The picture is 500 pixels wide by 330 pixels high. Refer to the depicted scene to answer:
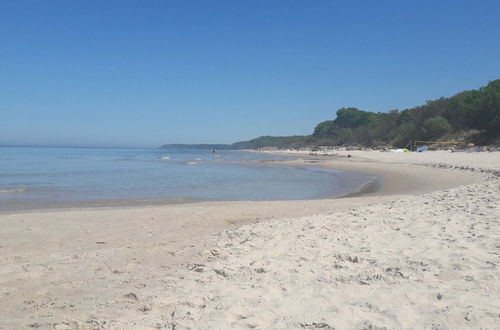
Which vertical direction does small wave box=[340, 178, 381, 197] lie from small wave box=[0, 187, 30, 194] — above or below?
below

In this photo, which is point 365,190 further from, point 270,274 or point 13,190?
point 13,190

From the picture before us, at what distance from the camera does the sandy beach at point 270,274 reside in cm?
318

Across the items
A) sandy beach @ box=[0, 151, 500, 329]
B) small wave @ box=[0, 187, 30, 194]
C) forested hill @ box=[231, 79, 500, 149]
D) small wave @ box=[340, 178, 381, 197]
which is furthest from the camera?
forested hill @ box=[231, 79, 500, 149]

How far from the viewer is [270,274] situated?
4203 millimetres

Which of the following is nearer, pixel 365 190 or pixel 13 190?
pixel 13 190

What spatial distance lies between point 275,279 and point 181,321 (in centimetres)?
125

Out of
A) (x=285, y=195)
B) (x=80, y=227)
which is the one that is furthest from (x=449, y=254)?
(x=285, y=195)

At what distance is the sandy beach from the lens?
10.4ft

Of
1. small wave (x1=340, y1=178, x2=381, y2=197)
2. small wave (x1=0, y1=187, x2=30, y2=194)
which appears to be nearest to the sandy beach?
small wave (x1=340, y1=178, x2=381, y2=197)

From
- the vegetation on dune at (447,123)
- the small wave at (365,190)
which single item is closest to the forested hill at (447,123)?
the vegetation on dune at (447,123)

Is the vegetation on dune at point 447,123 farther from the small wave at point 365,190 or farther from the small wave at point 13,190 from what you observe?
the small wave at point 13,190

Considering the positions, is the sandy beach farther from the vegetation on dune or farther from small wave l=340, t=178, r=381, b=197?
the vegetation on dune

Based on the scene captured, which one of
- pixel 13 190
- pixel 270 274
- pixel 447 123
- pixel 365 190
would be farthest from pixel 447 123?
pixel 270 274

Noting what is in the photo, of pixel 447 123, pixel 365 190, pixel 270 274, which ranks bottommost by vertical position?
pixel 365 190
